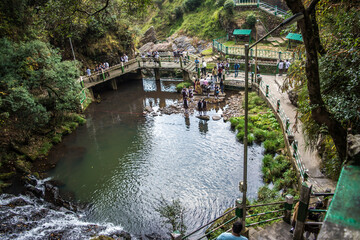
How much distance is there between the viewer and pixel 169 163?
637 inches

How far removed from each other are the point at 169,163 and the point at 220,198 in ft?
14.0

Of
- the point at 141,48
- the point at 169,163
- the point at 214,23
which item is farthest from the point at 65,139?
the point at 214,23

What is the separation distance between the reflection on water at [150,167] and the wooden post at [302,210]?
6040 millimetres

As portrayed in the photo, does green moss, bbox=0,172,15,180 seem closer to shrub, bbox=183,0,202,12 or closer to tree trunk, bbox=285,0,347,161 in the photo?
tree trunk, bbox=285,0,347,161

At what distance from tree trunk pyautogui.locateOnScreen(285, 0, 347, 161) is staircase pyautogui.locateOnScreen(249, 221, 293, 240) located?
2.77 meters

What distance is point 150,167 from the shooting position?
15.9 meters

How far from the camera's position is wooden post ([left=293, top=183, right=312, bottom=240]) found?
588 centimetres

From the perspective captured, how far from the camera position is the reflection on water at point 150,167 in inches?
504

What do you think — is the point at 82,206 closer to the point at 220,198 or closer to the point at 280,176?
the point at 220,198

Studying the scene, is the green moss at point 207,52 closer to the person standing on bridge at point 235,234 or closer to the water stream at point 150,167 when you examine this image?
the water stream at point 150,167

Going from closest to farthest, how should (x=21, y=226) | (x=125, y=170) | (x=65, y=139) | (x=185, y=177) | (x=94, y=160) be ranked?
(x=21, y=226)
(x=185, y=177)
(x=125, y=170)
(x=94, y=160)
(x=65, y=139)

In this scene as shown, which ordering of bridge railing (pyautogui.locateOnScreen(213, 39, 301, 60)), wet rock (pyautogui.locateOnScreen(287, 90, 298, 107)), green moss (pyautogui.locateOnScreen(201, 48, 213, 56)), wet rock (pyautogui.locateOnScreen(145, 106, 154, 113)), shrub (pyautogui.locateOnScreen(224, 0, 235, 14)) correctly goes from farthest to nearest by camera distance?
shrub (pyautogui.locateOnScreen(224, 0, 235, 14)) < green moss (pyautogui.locateOnScreen(201, 48, 213, 56)) < bridge railing (pyautogui.locateOnScreen(213, 39, 301, 60)) < wet rock (pyautogui.locateOnScreen(145, 106, 154, 113)) < wet rock (pyautogui.locateOnScreen(287, 90, 298, 107))

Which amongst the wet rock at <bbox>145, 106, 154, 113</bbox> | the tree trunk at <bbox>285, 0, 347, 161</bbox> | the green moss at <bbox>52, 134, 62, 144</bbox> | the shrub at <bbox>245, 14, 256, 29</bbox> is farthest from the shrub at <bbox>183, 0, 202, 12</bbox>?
the tree trunk at <bbox>285, 0, 347, 161</bbox>

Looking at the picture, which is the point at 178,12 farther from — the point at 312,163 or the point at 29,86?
the point at 312,163
